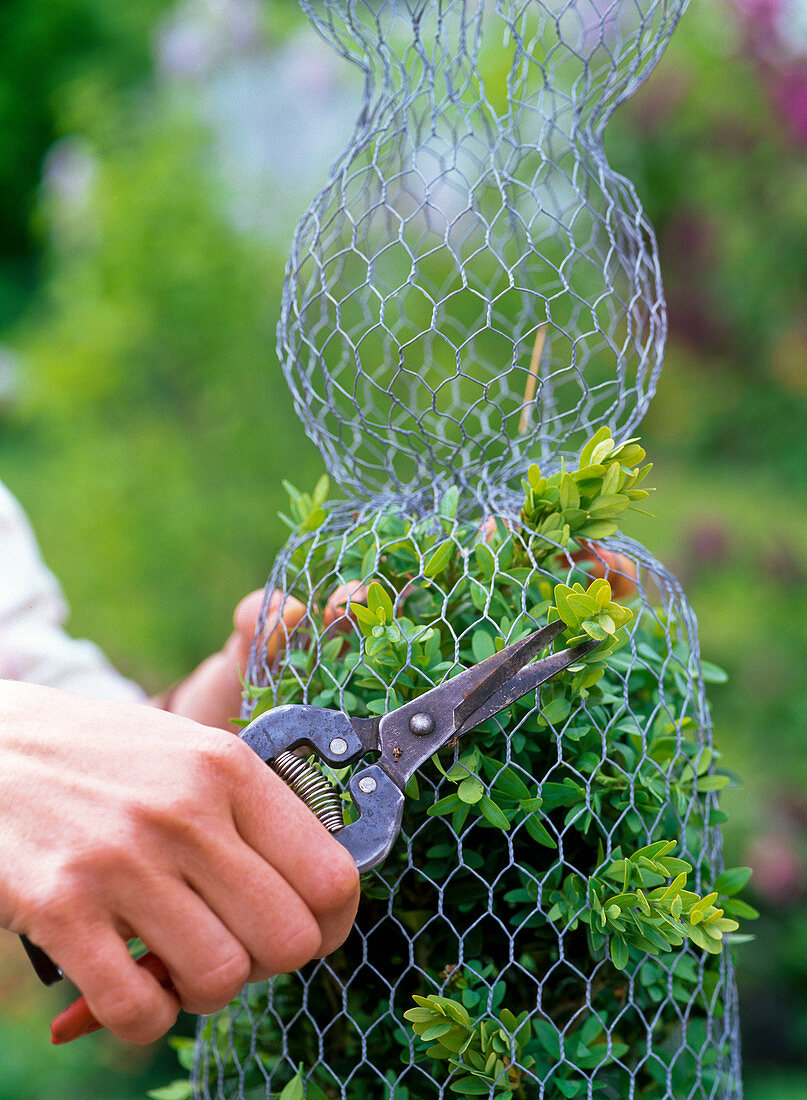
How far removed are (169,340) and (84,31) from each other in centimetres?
440

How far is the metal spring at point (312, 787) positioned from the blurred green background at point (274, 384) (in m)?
1.58

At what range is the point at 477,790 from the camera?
20.6 inches

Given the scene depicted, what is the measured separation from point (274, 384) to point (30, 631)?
146 cm

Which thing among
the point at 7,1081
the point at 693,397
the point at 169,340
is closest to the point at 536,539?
the point at 7,1081

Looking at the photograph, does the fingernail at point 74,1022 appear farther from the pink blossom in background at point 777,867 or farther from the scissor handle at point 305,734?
the pink blossom in background at point 777,867

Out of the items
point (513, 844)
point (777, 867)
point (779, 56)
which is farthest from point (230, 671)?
point (779, 56)

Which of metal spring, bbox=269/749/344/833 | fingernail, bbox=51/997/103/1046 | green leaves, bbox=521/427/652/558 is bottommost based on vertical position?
fingernail, bbox=51/997/103/1046

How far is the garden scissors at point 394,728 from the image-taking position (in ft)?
Result: 1.70

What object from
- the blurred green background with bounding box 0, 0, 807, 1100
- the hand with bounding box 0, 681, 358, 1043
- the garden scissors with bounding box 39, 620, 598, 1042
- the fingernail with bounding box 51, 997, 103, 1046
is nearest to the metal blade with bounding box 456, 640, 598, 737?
the garden scissors with bounding box 39, 620, 598, 1042

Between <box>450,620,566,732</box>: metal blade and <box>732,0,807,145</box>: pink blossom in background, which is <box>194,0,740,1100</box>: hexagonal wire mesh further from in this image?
<box>732,0,807,145</box>: pink blossom in background

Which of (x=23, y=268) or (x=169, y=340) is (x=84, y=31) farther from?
(x=169, y=340)

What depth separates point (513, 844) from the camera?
574 mm

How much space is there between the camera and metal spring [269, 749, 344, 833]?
51 cm

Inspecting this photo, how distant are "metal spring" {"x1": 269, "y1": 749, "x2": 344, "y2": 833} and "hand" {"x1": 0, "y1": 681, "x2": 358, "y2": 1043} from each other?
26 mm
